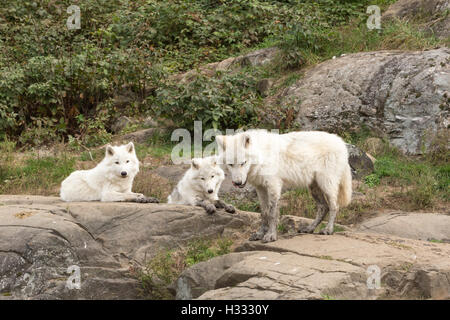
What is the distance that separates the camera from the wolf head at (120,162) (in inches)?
319

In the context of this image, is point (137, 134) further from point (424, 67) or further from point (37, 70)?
point (424, 67)

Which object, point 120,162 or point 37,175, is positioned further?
point 37,175

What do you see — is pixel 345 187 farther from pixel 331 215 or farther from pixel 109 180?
pixel 109 180

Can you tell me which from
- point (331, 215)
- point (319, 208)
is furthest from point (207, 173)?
point (331, 215)

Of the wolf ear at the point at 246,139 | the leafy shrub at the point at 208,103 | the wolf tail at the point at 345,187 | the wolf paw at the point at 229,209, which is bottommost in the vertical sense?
the wolf paw at the point at 229,209

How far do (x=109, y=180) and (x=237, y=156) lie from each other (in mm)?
2595

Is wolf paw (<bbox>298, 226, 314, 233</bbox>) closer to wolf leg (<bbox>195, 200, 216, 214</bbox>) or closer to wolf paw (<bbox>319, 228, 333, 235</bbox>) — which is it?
wolf paw (<bbox>319, 228, 333, 235</bbox>)

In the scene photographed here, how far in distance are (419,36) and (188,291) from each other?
399 inches

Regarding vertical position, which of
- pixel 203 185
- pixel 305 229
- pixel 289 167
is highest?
pixel 289 167

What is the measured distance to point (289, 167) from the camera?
23.7 ft

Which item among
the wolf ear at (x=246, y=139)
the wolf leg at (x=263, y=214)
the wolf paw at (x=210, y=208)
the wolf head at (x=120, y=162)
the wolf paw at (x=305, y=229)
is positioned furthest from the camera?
the wolf head at (x=120, y=162)

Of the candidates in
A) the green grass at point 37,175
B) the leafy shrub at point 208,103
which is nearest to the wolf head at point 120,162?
the green grass at point 37,175

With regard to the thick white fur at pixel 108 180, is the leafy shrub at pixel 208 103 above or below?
above

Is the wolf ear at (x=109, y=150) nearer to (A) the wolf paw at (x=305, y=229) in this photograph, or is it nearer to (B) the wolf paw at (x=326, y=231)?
(A) the wolf paw at (x=305, y=229)
